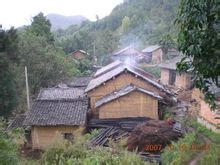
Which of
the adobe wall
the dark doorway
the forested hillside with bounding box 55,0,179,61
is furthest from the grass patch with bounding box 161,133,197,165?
the forested hillside with bounding box 55,0,179,61

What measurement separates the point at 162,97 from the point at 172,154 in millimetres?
9901

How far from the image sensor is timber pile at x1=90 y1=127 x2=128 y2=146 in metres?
19.6

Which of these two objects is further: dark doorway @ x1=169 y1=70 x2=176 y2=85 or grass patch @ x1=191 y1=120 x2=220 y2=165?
dark doorway @ x1=169 y1=70 x2=176 y2=85

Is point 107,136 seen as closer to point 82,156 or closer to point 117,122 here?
point 117,122

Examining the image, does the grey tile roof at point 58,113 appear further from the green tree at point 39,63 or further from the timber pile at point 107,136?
the green tree at point 39,63

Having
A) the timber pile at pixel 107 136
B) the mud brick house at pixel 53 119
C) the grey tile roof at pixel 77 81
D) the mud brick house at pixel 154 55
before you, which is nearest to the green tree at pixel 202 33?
the timber pile at pixel 107 136

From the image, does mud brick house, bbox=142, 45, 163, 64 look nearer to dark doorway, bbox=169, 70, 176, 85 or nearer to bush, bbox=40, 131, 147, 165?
dark doorway, bbox=169, 70, 176, 85

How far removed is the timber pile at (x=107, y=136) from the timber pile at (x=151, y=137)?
1.69 meters

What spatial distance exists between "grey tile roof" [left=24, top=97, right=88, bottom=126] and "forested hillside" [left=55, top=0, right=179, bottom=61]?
1525 inches

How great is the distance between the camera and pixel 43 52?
34844 mm

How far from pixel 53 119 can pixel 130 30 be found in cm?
8591

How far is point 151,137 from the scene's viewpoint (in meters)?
17.8

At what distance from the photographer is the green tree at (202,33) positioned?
21.5ft
